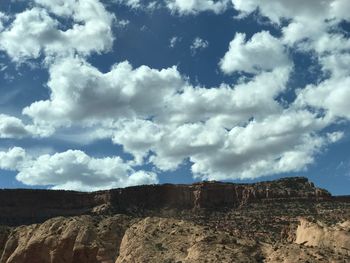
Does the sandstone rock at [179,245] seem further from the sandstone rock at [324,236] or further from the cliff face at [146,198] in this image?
the cliff face at [146,198]

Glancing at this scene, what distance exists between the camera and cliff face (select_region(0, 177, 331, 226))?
139 metres

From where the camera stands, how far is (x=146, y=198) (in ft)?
499

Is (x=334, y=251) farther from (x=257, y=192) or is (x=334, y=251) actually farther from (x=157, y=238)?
(x=257, y=192)

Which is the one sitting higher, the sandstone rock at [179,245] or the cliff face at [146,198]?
the cliff face at [146,198]

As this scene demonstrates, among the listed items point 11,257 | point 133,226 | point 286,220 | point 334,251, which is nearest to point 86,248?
point 133,226

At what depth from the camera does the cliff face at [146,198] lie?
Answer: 139 metres

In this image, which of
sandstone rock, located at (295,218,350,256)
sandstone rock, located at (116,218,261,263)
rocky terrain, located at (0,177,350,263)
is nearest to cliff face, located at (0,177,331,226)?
rocky terrain, located at (0,177,350,263)

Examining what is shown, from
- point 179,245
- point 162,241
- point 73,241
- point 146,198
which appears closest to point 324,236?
point 179,245

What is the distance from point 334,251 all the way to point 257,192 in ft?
324

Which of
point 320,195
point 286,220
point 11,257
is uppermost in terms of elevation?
point 320,195

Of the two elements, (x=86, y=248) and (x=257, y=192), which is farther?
(x=257, y=192)

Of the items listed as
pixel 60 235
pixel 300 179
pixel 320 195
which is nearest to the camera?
pixel 60 235

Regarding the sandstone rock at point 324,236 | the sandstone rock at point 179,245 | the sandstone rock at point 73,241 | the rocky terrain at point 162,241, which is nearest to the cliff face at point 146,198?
the rocky terrain at point 162,241

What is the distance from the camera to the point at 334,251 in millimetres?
41062
